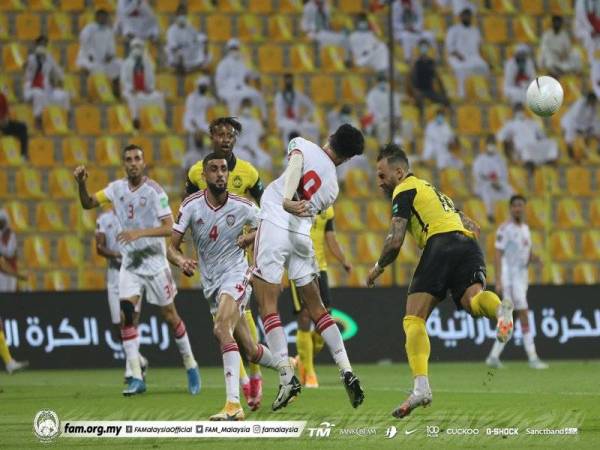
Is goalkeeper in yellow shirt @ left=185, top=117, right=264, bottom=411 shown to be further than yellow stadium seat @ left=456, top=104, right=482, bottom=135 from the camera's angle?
No

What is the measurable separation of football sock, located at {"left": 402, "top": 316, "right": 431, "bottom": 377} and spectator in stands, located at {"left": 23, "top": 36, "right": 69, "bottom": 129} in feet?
44.7

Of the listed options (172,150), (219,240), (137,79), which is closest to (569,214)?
(172,150)

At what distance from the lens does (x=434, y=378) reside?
1492cm

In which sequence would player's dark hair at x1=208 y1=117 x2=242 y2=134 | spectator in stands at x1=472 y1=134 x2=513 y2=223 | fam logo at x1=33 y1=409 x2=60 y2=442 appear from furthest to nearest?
spectator in stands at x1=472 y1=134 x2=513 y2=223 < player's dark hair at x1=208 y1=117 x2=242 y2=134 < fam logo at x1=33 y1=409 x2=60 y2=442

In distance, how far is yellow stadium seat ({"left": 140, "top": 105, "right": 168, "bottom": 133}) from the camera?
21.9m

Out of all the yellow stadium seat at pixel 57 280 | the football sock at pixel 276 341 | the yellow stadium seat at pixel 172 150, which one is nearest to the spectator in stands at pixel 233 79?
the yellow stadium seat at pixel 172 150

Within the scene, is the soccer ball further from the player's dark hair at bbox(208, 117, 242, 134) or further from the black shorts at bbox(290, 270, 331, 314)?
the black shorts at bbox(290, 270, 331, 314)

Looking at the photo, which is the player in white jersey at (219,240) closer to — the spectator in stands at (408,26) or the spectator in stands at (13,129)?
the spectator in stands at (13,129)

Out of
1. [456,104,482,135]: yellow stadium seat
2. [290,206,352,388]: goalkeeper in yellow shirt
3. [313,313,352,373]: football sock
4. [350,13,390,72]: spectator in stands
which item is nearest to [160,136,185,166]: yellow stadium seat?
[350,13,390,72]: spectator in stands

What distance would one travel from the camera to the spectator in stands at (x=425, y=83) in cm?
2264

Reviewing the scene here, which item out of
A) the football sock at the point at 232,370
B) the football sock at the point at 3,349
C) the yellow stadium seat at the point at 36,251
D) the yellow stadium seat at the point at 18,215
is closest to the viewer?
the football sock at the point at 232,370

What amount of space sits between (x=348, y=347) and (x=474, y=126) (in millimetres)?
6307

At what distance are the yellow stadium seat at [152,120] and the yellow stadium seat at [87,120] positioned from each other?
0.76 m

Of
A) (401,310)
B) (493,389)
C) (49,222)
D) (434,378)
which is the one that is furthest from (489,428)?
(49,222)
